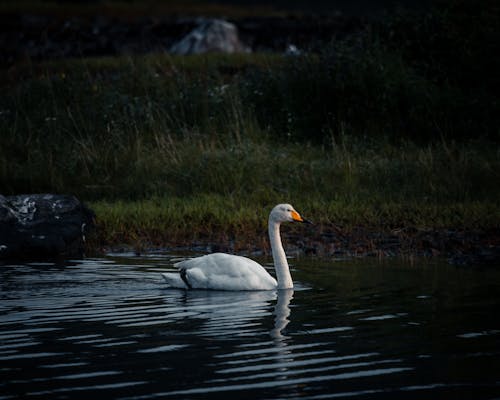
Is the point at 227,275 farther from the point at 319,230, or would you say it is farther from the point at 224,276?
the point at 319,230

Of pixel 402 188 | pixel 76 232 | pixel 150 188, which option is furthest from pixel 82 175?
pixel 402 188

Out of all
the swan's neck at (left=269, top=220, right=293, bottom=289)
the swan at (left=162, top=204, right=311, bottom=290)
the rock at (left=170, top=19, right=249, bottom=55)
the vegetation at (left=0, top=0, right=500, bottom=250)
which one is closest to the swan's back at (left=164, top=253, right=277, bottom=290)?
the swan at (left=162, top=204, right=311, bottom=290)

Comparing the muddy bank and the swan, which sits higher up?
the swan

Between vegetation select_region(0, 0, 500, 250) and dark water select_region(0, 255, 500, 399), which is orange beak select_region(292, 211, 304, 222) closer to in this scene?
dark water select_region(0, 255, 500, 399)

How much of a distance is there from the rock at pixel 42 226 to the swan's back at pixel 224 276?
2.64m

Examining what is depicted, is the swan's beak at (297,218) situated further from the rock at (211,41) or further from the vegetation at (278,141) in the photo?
the rock at (211,41)

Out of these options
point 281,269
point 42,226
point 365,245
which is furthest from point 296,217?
point 42,226

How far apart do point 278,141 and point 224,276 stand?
758 cm

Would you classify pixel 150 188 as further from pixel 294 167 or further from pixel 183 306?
pixel 183 306

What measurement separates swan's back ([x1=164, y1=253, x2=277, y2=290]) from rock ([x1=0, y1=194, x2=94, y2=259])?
2.64 meters

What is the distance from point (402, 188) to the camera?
14344 millimetres

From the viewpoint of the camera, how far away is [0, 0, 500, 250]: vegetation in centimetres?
1348

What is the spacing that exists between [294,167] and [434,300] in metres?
6.38

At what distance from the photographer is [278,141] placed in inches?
677
